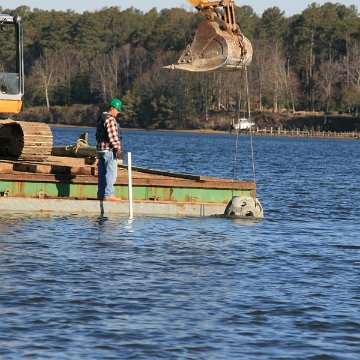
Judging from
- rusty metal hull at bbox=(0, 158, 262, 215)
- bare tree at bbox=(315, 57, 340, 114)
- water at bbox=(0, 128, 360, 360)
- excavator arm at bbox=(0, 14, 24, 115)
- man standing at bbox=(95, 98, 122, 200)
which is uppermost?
bare tree at bbox=(315, 57, 340, 114)

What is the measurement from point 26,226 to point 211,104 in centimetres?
14621

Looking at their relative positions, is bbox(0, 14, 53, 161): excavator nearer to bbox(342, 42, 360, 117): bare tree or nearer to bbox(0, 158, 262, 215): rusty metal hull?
bbox(0, 158, 262, 215): rusty metal hull

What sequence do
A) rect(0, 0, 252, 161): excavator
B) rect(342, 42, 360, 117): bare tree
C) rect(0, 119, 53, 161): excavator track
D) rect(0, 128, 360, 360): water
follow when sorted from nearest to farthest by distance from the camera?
rect(0, 128, 360, 360): water, rect(0, 0, 252, 161): excavator, rect(0, 119, 53, 161): excavator track, rect(342, 42, 360, 117): bare tree

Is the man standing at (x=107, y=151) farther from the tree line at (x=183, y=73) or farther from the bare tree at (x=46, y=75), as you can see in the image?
the bare tree at (x=46, y=75)

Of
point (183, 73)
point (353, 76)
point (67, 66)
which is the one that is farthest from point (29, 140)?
point (67, 66)

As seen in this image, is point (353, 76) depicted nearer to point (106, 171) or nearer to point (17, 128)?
point (17, 128)

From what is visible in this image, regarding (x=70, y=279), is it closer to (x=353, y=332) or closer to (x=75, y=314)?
(x=75, y=314)

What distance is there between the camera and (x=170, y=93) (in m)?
168

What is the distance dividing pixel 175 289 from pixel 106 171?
606 centimetres

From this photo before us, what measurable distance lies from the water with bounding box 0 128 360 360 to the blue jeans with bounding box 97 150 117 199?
22.9 inches

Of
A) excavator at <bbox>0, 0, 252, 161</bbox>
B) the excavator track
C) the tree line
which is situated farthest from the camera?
the tree line

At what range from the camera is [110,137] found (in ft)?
66.3

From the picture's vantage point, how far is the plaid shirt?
20.1m

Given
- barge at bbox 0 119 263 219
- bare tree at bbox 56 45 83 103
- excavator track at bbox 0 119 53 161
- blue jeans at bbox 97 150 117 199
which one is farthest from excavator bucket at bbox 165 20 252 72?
bare tree at bbox 56 45 83 103
